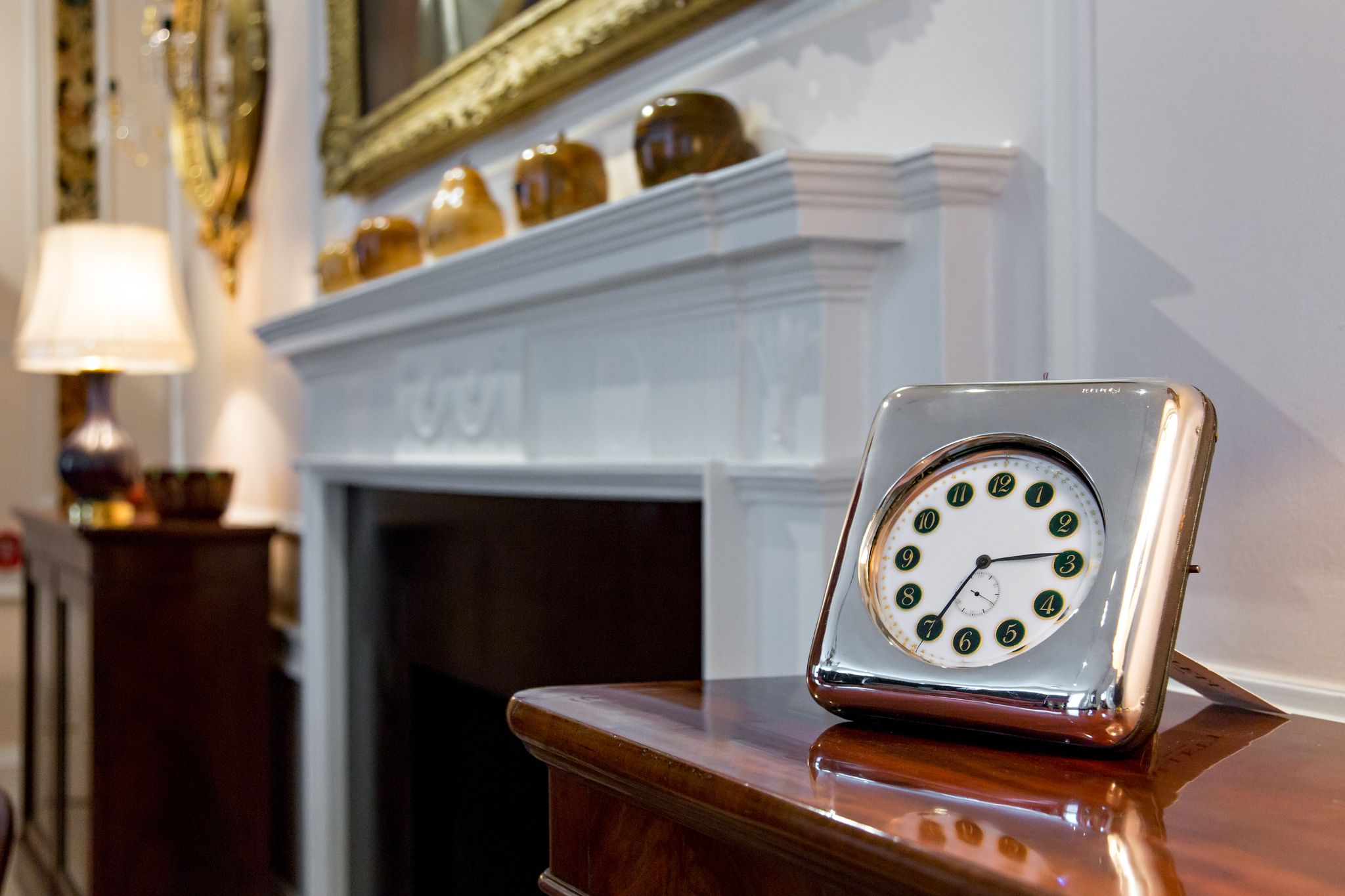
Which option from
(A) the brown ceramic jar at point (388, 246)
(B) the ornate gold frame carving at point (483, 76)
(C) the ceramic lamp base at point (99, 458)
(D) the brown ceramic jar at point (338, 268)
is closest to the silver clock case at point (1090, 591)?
(B) the ornate gold frame carving at point (483, 76)

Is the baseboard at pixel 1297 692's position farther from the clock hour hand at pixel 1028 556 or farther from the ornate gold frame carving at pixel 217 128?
the ornate gold frame carving at pixel 217 128

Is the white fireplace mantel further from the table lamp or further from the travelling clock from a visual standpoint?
the table lamp

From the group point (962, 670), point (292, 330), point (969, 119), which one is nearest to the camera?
point (962, 670)

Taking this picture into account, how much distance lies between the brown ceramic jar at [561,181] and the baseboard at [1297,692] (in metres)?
0.84

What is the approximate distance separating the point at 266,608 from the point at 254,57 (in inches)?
45.7

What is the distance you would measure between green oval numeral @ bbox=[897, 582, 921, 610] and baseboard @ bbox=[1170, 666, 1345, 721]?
0.89ft

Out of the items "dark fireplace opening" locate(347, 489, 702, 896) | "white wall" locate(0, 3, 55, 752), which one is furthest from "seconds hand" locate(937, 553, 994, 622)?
"white wall" locate(0, 3, 55, 752)

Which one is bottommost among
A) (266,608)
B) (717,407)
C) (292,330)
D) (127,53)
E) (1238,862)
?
(266,608)

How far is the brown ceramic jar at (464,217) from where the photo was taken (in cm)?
158

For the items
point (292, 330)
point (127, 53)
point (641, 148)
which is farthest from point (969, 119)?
point (127, 53)

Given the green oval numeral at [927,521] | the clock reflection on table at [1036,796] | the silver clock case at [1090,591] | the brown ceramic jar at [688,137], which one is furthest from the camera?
the brown ceramic jar at [688,137]

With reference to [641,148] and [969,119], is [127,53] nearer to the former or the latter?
[641,148]

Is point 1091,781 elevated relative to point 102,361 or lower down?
lower down

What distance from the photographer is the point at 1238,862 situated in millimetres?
416
